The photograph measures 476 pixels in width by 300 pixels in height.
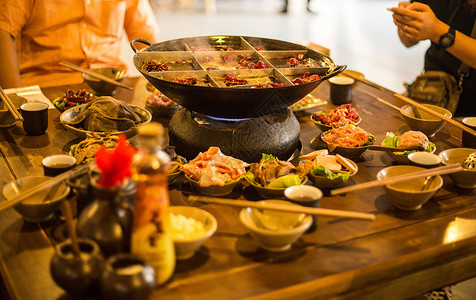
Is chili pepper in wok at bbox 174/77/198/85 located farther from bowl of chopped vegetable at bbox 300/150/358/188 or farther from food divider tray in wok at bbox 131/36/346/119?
bowl of chopped vegetable at bbox 300/150/358/188

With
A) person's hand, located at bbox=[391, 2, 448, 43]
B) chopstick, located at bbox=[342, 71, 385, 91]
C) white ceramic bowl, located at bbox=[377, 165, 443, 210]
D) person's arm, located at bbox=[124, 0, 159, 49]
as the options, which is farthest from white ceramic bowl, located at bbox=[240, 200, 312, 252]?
person's arm, located at bbox=[124, 0, 159, 49]

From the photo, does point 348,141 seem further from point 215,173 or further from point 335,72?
point 215,173

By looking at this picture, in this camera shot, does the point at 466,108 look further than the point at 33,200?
Yes

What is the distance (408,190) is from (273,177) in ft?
1.76

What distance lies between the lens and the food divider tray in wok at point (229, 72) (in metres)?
2.03

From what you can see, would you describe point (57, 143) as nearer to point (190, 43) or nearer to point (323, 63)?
point (190, 43)

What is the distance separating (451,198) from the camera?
6.65 feet

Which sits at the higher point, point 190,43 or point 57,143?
point 190,43

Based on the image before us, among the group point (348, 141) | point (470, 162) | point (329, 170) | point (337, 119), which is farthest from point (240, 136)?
point (470, 162)

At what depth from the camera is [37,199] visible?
1828 mm

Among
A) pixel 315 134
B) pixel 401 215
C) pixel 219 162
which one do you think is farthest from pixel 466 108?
pixel 219 162

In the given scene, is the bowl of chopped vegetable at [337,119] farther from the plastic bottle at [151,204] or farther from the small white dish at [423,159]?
the plastic bottle at [151,204]

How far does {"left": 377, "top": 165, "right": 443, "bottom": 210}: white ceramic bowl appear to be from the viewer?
183cm

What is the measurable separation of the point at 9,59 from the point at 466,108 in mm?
3086
